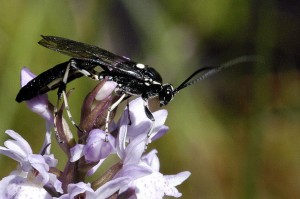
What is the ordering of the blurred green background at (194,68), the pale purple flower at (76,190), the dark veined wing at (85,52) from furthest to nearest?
the blurred green background at (194,68) → the dark veined wing at (85,52) → the pale purple flower at (76,190)

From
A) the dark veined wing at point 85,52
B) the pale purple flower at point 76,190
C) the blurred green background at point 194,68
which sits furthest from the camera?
the blurred green background at point 194,68

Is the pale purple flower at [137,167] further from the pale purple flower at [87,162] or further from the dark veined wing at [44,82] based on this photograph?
the dark veined wing at [44,82]

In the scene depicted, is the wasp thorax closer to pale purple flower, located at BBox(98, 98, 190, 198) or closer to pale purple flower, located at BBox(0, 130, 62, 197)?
pale purple flower, located at BBox(98, 98, 190, 198)

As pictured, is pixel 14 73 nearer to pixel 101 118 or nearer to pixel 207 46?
pixel 101 118

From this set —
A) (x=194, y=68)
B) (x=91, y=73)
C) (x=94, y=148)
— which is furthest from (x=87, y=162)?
(x=194, y=68)

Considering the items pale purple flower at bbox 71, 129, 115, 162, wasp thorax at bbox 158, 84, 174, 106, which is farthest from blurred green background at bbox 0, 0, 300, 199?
pale purple flower at bbox 71, 129, 115, 162

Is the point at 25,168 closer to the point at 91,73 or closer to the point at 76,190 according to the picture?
the point at 76,190

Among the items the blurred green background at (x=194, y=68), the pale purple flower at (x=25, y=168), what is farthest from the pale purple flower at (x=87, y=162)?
the blurred green background at (x=194, y=68)

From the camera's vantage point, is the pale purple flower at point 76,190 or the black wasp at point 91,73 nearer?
the pale purple flower at point 76,190
